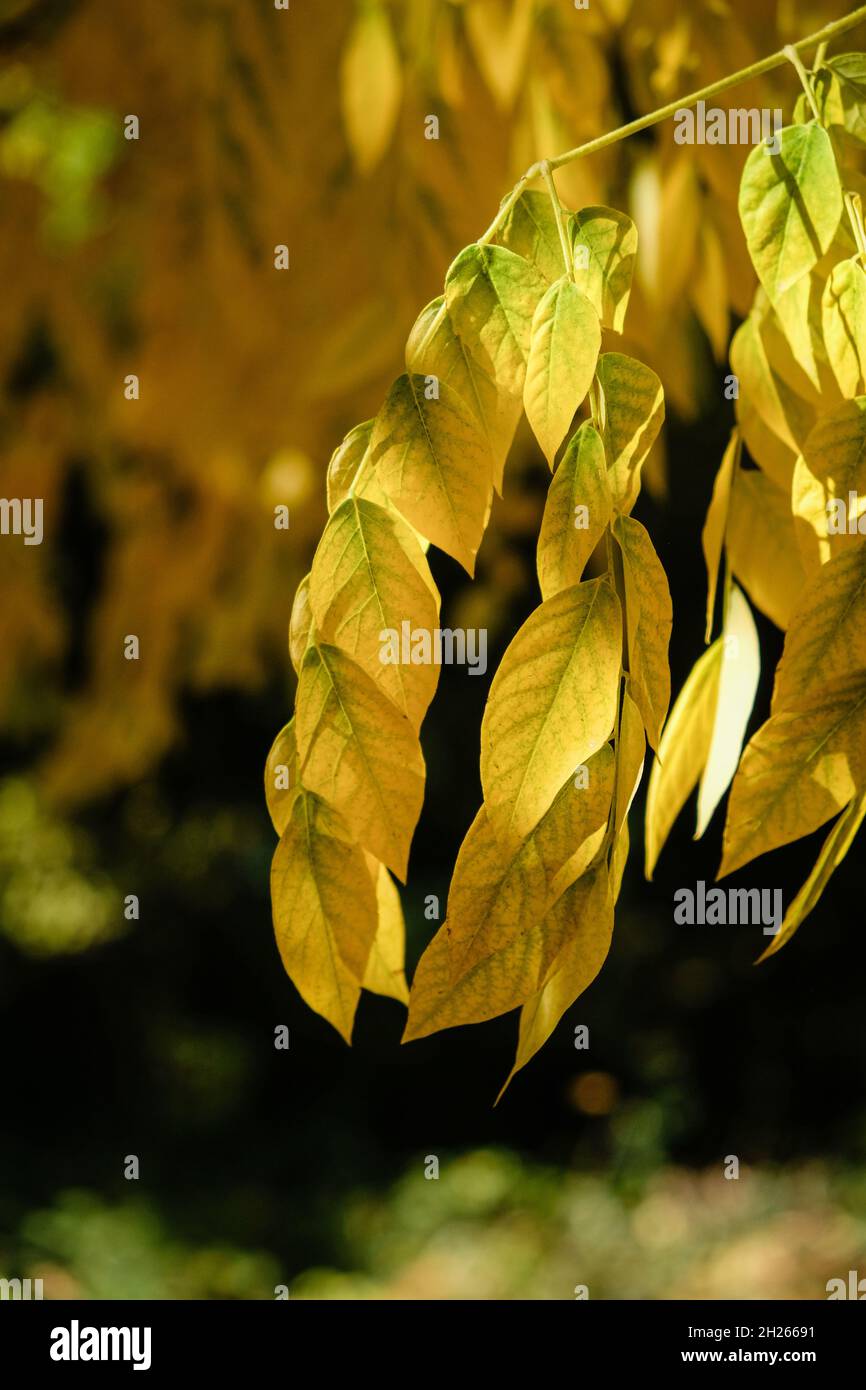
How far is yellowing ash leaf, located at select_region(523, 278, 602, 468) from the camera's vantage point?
0.44 meters

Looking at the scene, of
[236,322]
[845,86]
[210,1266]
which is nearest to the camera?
[845,86]

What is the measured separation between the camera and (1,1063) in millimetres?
3021

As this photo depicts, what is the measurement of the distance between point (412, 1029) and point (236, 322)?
136 centimetres

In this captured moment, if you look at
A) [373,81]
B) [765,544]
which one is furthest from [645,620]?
[373,81]

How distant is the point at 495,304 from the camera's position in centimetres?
48

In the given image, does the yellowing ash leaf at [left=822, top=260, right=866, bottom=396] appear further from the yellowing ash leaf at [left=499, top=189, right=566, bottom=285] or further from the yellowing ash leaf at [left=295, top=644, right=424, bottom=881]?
the yellowing ash leaf at [left=295, top=644, right=424, bottom=881]

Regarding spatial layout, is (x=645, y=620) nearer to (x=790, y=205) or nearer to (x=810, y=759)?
(x=810, y=759)

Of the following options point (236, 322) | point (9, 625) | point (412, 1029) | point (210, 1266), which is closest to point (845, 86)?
point (412, 1029)

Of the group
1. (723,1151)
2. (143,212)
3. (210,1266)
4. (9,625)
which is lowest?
(210,1266)

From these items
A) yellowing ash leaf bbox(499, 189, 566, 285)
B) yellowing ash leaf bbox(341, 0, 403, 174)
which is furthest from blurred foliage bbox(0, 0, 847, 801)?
yellowing ash leaf bbox(499, 189, 566, 285)

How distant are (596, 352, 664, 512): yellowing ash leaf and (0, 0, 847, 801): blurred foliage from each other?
16.7 inches

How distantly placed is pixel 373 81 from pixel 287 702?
2.14 meters

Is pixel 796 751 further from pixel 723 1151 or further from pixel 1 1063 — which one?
pixel 1 1063

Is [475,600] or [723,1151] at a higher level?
[475,600]
